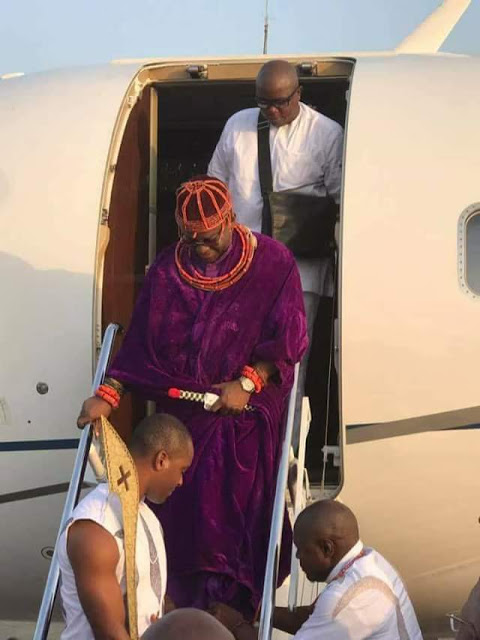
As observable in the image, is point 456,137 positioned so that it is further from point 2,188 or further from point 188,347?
point 2,188

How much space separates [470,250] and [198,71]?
2208mm

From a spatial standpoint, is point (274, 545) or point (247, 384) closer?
point (274, 545)

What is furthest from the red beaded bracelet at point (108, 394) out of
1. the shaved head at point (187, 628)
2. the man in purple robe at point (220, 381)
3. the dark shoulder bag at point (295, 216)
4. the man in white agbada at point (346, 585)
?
the shaved head at point (187, 628)

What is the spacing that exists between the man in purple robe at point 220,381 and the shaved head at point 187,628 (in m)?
2.39

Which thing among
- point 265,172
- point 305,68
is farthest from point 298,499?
point 305,68

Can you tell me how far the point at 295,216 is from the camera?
6195 millimetres

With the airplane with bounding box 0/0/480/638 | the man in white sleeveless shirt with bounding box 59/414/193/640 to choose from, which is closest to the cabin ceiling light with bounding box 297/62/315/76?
the airplane with bounding box 0/0/480/638

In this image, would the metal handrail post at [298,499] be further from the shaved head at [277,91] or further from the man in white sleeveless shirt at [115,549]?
the shaved head at [277,91]

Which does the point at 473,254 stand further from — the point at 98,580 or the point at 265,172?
the point at 98,580

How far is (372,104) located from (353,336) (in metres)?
1.49

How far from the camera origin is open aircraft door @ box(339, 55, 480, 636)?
575cm

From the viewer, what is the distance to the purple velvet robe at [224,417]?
190 inches

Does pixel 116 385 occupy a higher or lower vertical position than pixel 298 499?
higher

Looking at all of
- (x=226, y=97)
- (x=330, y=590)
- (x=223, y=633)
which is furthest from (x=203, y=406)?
(x=226, y=97)
